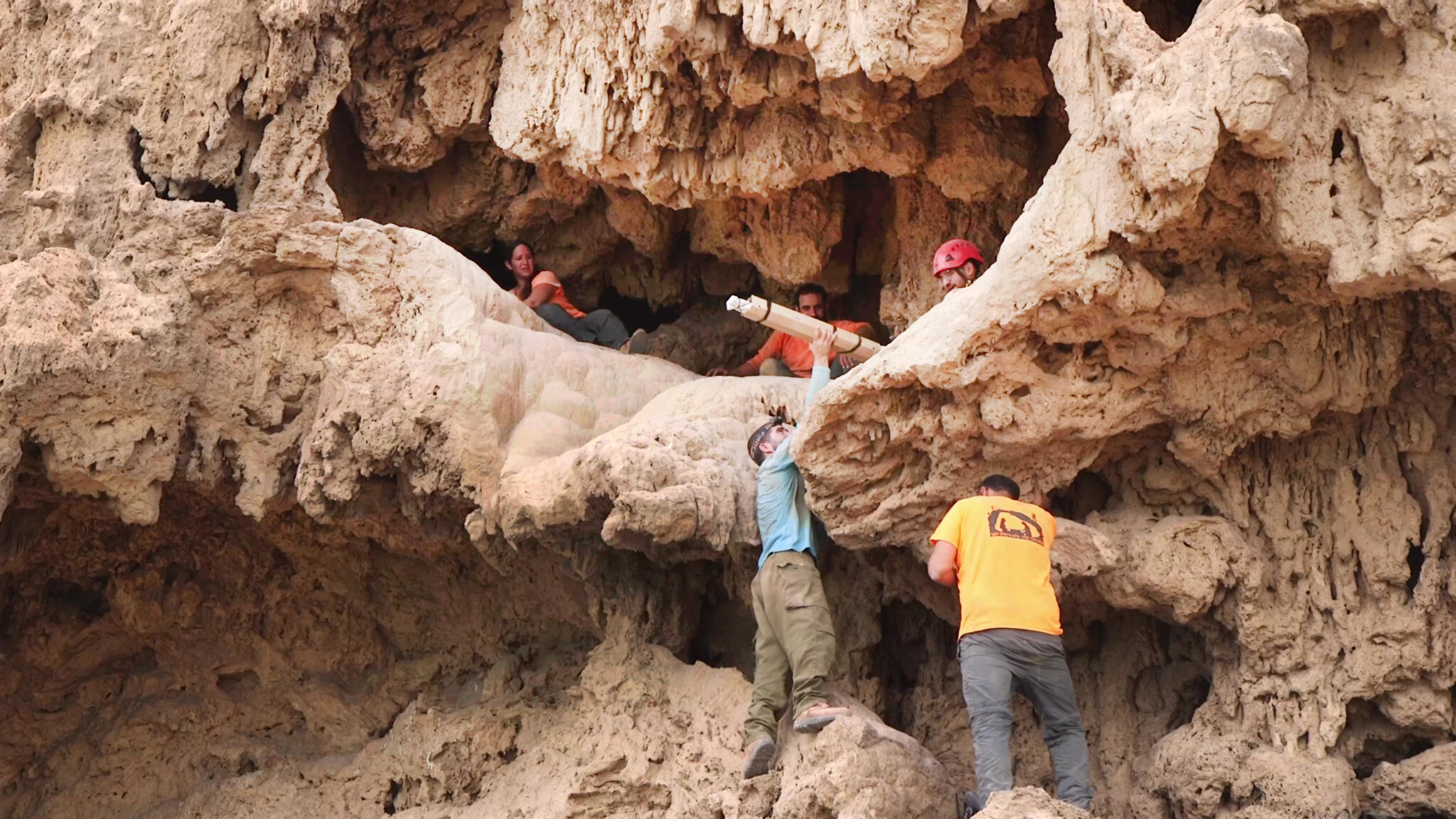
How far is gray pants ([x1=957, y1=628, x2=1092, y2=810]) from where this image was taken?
510cm

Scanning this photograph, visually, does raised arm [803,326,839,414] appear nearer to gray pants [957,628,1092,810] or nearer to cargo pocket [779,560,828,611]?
cargo pocket [779,560,828,611]

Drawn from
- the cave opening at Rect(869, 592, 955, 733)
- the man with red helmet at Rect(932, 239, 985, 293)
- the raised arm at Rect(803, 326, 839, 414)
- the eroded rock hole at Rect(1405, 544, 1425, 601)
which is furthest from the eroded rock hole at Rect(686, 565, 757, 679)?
the eroded rock hole at Rect(1405, 544, 1425, 601)

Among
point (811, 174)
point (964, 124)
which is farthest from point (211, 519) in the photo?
point (964, 124)

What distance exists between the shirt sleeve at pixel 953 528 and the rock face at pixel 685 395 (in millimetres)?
338

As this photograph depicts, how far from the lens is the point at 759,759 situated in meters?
5.68

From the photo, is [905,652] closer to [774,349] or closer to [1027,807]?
[774,349]

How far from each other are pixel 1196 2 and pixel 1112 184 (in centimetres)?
165

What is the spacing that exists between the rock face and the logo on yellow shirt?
333 mm

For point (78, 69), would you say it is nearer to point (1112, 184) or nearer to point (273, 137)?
point (273, 137)

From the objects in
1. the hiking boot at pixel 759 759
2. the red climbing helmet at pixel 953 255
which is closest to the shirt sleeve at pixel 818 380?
the red climbing helmet at pixel 953 255

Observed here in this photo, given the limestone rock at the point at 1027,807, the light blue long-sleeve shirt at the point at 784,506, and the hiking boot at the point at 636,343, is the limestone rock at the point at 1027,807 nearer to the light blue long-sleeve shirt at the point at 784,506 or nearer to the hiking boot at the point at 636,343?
the light blue long-sleeve shirt at the point at 784,506

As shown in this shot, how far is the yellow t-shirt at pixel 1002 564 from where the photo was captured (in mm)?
5164

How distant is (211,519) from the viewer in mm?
7605

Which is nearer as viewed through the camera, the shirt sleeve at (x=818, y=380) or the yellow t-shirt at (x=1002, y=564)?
the yellow t-shirt at (x=1002, y=564)
